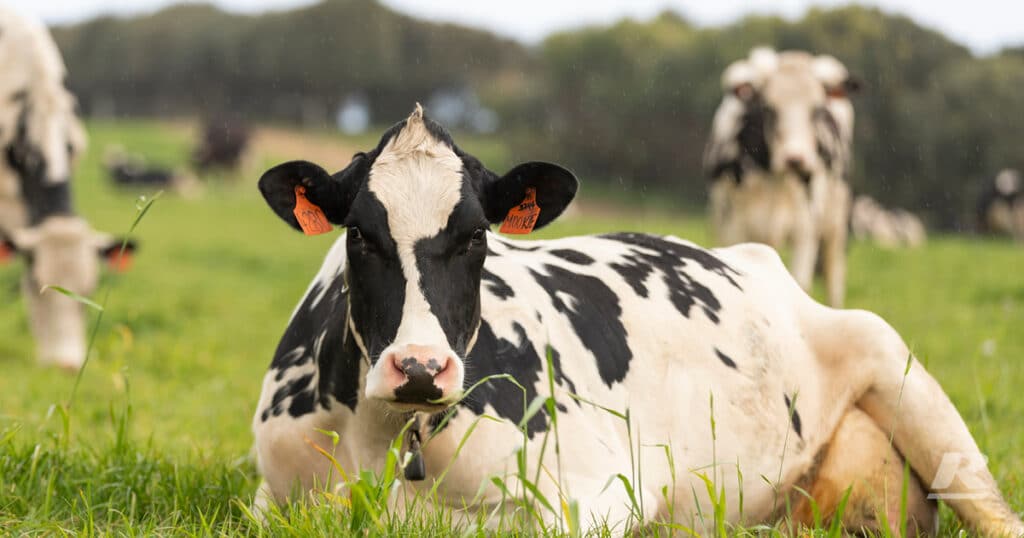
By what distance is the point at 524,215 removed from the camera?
359cm

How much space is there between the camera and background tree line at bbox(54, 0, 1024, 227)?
44.8m

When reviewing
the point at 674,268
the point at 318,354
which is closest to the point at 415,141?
the point at 318,354

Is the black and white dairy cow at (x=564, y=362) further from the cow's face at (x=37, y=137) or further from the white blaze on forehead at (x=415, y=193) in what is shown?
the cow's face at (x=37, y=137)

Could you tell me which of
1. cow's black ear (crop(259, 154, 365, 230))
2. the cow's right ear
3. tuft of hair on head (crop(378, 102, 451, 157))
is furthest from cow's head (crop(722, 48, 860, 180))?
cow's black ear (crop(259, 154, 365, 230))

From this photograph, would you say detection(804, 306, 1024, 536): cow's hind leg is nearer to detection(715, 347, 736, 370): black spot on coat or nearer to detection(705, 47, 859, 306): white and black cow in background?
detection(715, 347, 736, 370): black spot on coat

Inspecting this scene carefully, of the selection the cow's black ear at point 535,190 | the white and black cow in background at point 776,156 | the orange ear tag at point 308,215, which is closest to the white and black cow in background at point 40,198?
the white and black cow in background at point 776,156

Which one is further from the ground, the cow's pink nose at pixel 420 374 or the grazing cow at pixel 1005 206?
the cow's pink nose at pixel 420 374

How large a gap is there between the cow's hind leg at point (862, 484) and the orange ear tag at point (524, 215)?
5.04 feet

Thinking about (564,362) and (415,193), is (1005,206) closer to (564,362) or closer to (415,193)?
(564,362)

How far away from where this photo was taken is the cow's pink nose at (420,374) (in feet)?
9.43

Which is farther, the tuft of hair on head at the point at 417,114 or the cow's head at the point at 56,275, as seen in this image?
the cow's head at the point at 56,275

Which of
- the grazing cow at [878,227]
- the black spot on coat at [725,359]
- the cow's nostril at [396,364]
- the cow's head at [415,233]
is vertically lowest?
the grazing cow at [878,227]

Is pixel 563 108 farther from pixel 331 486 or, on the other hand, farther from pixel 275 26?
pixel 331 486

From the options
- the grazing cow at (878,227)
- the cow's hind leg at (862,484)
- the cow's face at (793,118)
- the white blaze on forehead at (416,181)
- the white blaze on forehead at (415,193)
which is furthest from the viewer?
the grazing cow at (878,227)
